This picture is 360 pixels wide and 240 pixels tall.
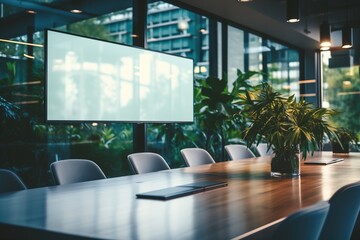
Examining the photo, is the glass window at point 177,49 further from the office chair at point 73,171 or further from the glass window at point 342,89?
the glass window at point 342,89

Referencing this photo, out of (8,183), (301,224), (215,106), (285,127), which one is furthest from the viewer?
(215,106)

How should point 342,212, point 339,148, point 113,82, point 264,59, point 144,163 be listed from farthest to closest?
point 264,59, point 339,148, point 113,82, point 144,163, point 342,212

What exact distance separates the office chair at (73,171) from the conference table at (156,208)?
0.30 metres

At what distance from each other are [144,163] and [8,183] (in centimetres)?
142

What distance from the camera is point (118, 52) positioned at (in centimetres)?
498

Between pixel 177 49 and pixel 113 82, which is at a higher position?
pixel 177 49

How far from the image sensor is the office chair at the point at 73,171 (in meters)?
2.95

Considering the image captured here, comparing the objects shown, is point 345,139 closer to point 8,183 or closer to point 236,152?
point 236,152

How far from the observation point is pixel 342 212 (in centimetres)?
187

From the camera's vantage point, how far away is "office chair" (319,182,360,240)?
177cm

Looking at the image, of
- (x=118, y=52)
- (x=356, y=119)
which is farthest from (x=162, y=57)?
(x=356, y=119)

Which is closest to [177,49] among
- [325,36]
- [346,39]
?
[325,36]

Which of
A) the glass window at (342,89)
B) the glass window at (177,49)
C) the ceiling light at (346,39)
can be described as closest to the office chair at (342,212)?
the glass window at (177,49)

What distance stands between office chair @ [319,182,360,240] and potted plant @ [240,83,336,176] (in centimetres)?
101
